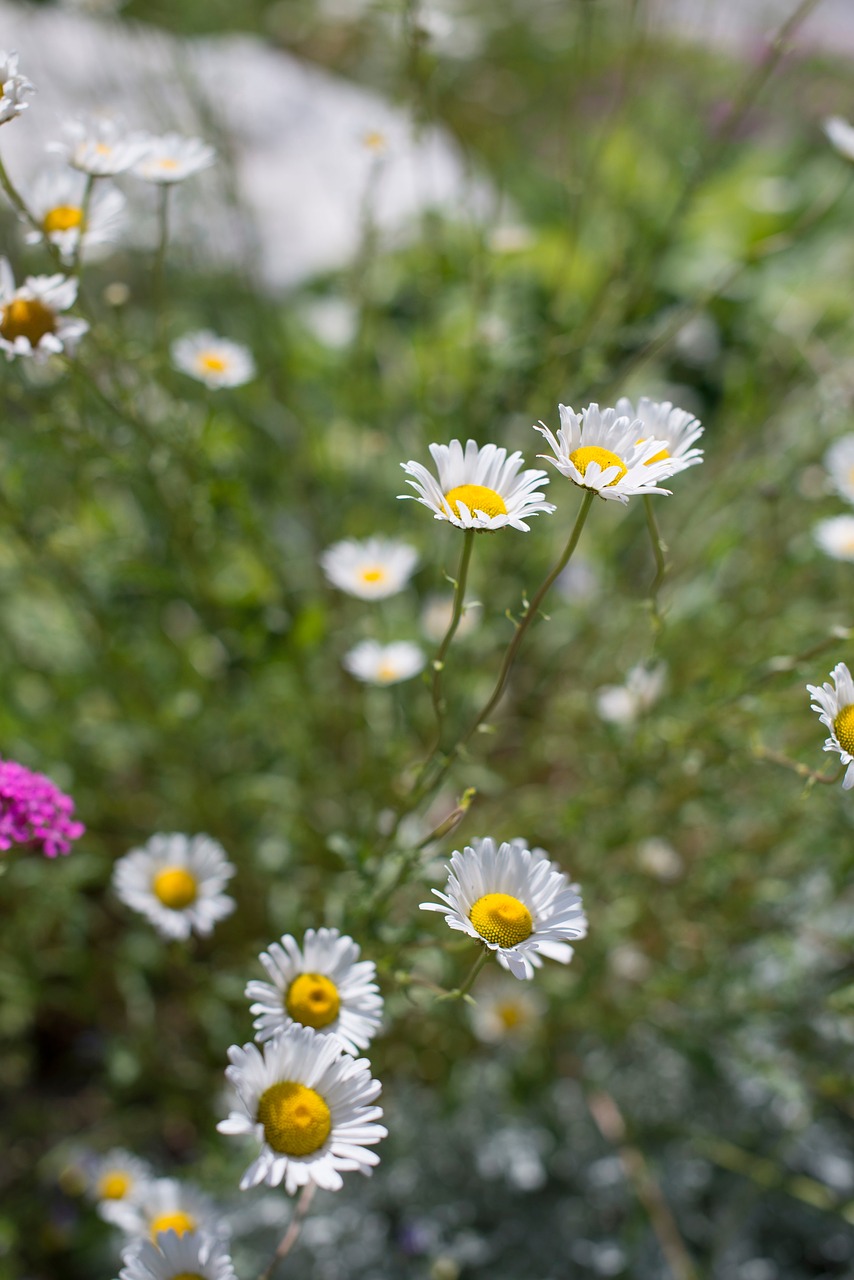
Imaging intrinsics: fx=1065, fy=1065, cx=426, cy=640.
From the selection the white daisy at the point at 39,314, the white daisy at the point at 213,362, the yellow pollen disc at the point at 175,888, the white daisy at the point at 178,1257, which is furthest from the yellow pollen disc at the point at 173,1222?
the white daisy at the point at 213,362

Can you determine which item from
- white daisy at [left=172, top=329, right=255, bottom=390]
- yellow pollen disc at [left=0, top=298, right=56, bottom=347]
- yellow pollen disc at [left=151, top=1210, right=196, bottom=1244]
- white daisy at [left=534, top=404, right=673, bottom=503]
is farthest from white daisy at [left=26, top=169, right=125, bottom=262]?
yellow pollen disc at [left=151, top=1210, right=196, bottom=1244]

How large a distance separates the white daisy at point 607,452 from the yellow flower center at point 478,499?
8cm

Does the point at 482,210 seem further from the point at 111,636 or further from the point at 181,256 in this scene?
the point at 111,636

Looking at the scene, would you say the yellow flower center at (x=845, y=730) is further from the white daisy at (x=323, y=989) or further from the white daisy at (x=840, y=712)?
the white daisy at (x=323, y=989)

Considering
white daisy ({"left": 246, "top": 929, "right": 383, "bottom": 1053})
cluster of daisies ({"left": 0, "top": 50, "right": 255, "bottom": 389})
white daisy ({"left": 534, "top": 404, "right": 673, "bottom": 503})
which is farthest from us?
cluster of daisies ({"left": 0, "top": 50, "right": 255, "bottom": 389})

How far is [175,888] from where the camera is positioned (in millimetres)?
1346

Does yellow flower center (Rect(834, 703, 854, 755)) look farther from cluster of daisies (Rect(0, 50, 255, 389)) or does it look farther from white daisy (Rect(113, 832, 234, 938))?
cluster of daisies (Rect(0, 50, 255, 389))

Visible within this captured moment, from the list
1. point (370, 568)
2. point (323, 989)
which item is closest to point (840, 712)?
point (323, 989)

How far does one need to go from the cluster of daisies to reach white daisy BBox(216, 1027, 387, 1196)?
2.48 ft

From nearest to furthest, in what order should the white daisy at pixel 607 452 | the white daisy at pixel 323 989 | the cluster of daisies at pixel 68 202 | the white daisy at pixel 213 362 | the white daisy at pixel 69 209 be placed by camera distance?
the white daisy at pixel 607 452, the white daisy at pixel 323 989, the cluster of daisies at pixel 68 202, the white daisy at pixel 69 209, the white daisy at pixel 213 362

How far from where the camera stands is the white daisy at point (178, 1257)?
98cm

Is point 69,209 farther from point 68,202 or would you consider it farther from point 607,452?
point 607,452

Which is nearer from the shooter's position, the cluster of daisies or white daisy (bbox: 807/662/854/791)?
white daisy (bbox: 807/662/854/791)

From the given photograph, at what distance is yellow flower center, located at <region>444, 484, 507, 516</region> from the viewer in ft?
3.28
